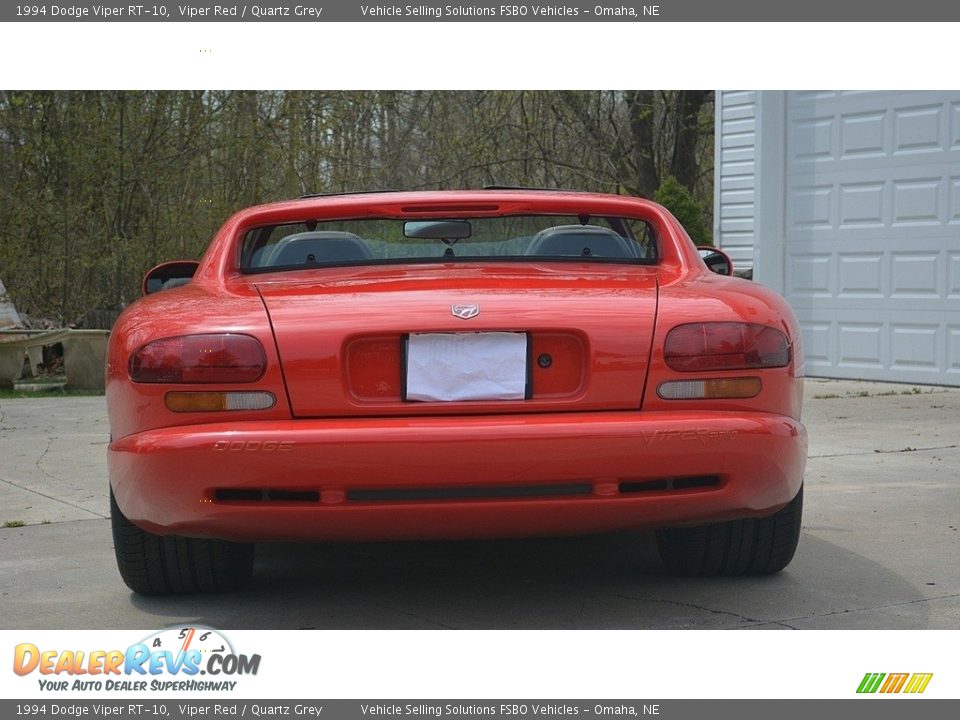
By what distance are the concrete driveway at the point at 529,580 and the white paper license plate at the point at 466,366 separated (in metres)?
0.69

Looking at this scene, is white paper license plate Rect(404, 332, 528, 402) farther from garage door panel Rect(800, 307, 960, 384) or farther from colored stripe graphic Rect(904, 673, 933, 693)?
garage door panel Rect(800, 307, 960, 384)

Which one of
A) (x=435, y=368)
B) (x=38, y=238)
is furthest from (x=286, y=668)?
(x=38, y=238)

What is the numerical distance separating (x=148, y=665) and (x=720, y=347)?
5.52ft

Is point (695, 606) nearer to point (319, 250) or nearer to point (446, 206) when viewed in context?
point (446, 206)

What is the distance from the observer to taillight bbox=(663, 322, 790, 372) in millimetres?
3703

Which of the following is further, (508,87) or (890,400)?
(508,87)

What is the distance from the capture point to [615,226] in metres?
5.53

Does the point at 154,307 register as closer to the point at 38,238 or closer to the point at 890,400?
the point at 890,400

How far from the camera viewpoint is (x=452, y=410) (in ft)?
11.9

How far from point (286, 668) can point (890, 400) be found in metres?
7.85

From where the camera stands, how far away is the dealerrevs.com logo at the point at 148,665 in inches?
132

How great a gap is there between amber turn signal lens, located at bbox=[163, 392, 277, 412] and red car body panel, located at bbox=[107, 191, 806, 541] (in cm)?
2

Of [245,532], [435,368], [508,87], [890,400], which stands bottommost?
[890,400]

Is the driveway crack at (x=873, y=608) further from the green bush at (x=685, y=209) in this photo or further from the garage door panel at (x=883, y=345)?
the green bush at (x=685, y=209)
